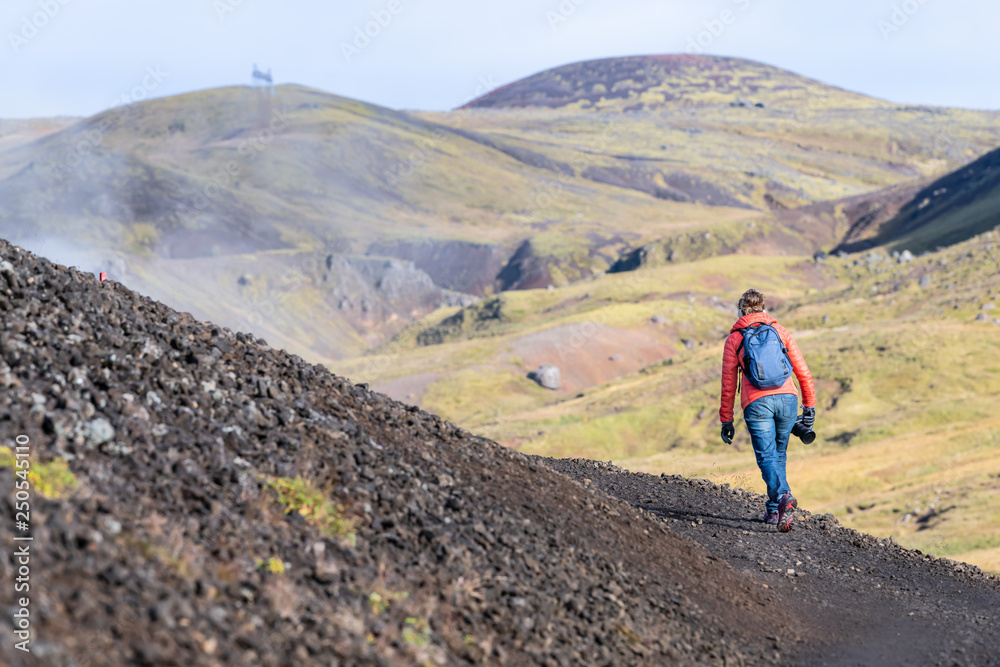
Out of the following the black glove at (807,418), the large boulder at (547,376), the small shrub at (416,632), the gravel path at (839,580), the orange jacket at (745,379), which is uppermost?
the orange jacket at (745,379)

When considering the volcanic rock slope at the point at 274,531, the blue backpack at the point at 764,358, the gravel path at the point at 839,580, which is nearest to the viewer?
the volcanic rock slope at the point at 274,531

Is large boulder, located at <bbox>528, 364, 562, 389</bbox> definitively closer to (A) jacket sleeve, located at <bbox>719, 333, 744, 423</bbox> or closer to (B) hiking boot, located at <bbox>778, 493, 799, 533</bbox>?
(B) hiking boot, located at <bbox>778, 493, 799, 533</bbox>

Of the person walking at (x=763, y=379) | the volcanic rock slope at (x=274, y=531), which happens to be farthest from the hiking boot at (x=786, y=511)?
the volcanic rock slope at (x=274, y=531)

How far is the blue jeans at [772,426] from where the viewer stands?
31.1 ft

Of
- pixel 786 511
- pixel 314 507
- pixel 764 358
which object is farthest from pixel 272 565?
pixel 786 511

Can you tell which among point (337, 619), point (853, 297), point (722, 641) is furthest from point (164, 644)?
point (853, 297)

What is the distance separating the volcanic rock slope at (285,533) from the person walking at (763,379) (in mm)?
1600

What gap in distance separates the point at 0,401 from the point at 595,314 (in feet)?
175

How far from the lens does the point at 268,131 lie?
13938cm

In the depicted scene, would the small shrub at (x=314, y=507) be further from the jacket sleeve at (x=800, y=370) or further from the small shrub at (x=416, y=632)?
the jacket sleeve at (x=800, y=370)

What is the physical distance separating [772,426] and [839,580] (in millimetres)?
1769

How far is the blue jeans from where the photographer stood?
31.1 feet

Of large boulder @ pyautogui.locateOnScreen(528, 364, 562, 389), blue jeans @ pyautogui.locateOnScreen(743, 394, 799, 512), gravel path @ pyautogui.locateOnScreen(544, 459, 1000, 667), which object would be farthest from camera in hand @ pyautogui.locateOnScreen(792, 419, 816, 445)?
large boulder @ pyautogui.locateOnScreen(528, 364, 562, 389)

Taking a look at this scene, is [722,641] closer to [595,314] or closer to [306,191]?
[595,314]
